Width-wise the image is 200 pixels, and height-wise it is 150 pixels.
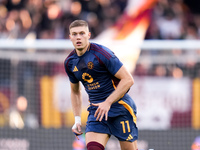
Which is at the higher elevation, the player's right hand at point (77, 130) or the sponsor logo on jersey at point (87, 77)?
the sponsor logo on jersey at point (87, 77)

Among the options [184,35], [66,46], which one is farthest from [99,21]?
[66,46]

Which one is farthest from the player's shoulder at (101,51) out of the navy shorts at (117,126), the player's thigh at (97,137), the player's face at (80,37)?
the player's thigh at (97,137)

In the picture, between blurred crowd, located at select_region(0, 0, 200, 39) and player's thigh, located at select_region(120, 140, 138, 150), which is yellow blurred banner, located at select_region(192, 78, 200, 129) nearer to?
blurred crowd, located at select_region(0, 0, 200, 39)

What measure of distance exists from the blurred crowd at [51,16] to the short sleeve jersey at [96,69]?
208 inches

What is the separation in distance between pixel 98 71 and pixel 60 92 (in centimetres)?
419

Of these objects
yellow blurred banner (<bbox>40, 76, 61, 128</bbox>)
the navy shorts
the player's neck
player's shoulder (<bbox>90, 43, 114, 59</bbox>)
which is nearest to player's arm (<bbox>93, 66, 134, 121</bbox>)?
player's shoulder (<bbox>90, 43, 114, 59</bbox>)

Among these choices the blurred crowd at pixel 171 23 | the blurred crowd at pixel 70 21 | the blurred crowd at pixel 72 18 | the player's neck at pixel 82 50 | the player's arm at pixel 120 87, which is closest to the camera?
the player's arm at pixel 120 87

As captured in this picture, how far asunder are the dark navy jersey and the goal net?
3.42 m

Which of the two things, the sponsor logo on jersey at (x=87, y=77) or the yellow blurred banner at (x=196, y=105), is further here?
the yellow blurred banner at (x=196, y=105)

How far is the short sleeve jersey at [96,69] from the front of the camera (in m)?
4.82

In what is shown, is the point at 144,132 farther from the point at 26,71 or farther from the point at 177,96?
the point at 26,71

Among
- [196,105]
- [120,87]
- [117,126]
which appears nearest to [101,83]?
[120,87]

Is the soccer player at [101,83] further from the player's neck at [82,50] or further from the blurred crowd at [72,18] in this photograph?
the blurred crowd at [72,18]

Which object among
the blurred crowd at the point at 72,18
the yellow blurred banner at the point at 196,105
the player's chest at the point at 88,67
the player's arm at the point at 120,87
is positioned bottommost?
the yellow blurred banner at the point at 196,105
